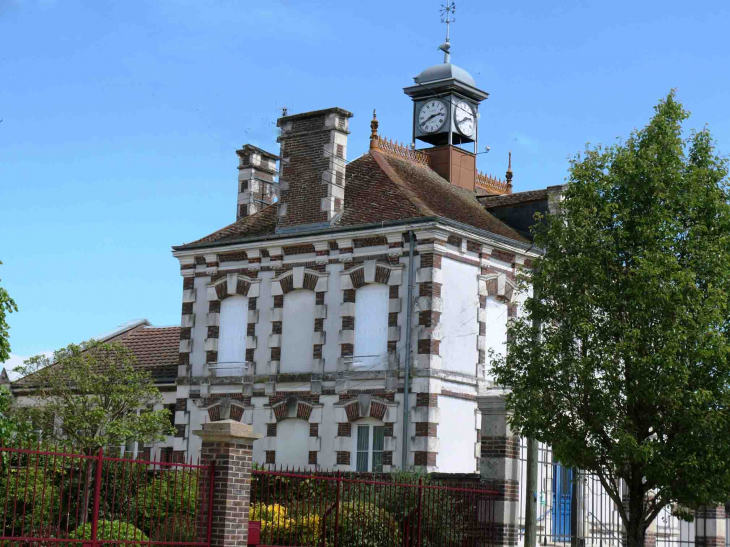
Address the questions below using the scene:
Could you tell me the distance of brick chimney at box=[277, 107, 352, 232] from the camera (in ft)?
106

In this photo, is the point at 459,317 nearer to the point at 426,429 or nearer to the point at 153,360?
the point at 426,429

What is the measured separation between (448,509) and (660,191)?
725 centimetres

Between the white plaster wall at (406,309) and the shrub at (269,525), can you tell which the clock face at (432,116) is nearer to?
the white plaster wall at (406,309)

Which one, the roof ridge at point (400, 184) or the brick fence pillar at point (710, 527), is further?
the roof ridge at point (400, 184)

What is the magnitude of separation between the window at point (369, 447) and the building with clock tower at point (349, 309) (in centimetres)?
4

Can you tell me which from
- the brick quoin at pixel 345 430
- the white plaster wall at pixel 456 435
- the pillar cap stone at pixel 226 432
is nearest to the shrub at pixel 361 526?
the pillar cap stone at pixel 226 432

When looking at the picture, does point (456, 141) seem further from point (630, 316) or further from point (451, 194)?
point (630, 316)

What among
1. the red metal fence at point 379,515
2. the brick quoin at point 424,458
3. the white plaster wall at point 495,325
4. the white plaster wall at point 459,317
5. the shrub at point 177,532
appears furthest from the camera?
the white plaster wall at point 495,325

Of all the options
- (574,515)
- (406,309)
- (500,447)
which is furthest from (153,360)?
Answer: (500,447)

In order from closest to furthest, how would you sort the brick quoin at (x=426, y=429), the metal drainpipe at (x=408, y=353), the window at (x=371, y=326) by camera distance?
the brick quoin at (x=426, y=429) → the metal drainpipe at (x=408, y=353) → the window at (x=371, y=326)

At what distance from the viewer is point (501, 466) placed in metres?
21.7

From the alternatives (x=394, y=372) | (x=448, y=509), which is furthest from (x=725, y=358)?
(x=394, y=372)

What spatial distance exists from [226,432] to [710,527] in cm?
1457

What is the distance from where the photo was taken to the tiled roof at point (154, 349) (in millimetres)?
36406
